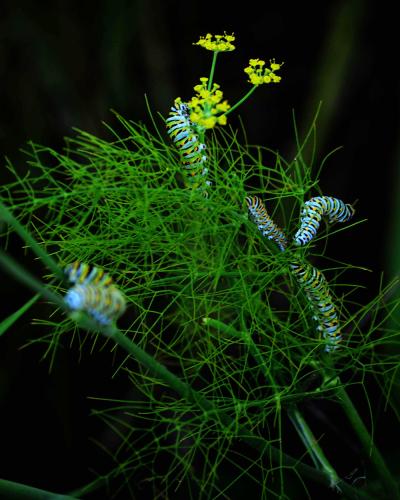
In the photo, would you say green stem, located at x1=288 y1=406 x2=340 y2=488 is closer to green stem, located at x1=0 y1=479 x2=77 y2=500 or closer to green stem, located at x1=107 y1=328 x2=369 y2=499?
green stem, located at x1=107 y1=328 x2=369 y2=499

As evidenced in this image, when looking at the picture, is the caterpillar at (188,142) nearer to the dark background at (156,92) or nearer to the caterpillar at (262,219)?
the caterpillar at (262,219)

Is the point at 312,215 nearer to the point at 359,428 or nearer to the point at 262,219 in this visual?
the point at 262,219

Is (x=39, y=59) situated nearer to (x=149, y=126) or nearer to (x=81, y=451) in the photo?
(x=149, y=126)

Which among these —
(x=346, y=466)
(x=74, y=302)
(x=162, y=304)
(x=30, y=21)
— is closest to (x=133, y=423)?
(x=162, y=304)

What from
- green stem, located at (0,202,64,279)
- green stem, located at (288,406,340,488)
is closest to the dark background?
A: green stem, located at (288,406,340,488)

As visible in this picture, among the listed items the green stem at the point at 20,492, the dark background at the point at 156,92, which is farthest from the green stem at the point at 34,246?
the dark background at the point at 156,92

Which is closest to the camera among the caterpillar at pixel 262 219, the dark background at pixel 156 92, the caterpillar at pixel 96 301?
the caterpillar at pixel 96 301
